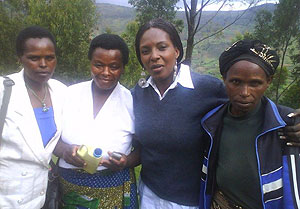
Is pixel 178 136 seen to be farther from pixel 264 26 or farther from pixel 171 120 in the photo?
pixel 264 26

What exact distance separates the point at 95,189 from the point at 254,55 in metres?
1.54

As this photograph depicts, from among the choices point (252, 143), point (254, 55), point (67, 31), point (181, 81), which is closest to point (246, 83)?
point (254, 55)

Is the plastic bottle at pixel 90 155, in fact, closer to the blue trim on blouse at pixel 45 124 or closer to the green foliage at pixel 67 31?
the blue trim on blouse at pixel 45 124

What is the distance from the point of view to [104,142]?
2199mm

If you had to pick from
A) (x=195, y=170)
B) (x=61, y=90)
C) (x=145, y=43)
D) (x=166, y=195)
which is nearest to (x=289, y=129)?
(x=195, y=170)

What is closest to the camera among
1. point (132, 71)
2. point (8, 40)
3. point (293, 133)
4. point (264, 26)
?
point (293, 133)

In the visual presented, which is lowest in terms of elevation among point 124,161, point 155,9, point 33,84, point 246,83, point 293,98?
point 293,98

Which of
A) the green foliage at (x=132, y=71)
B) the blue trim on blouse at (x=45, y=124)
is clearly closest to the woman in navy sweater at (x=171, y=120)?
the blue trim on blouse at (x=45, y=124)

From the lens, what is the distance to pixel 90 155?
1.94m

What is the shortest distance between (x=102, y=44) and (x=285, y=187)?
1650mm

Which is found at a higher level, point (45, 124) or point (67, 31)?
point (67, 31)

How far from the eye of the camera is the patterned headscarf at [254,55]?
69.8 inches

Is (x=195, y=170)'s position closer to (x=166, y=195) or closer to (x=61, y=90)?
(x=166, y=195)

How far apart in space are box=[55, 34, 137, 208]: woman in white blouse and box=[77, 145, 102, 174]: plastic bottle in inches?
6.6
